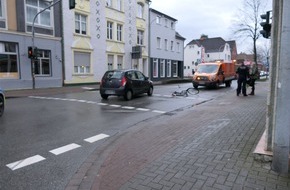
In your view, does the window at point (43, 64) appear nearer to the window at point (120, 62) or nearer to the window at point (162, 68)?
the window at point (120, 62)

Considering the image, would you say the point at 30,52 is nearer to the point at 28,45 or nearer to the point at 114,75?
the point at 28,45

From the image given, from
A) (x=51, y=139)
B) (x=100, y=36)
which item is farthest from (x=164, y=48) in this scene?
(x=51, y=139)

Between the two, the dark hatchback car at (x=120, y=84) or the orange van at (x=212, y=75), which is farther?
the orange van at (x=212, y=75)

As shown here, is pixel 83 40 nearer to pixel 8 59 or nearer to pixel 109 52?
pixel 109 52

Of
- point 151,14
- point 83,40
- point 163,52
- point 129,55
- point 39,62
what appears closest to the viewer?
point 39,62

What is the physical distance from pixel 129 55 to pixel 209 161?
2852 centimetres

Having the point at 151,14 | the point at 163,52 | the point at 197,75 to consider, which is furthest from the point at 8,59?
the point at 163,52

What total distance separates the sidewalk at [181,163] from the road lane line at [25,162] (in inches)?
38.4

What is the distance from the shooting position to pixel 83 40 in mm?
25438

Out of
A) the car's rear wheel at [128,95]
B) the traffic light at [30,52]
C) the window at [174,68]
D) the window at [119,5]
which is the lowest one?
the car's rear wheel at [128,95]

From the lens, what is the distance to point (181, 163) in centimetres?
436

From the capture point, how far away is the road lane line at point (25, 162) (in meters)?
4.64

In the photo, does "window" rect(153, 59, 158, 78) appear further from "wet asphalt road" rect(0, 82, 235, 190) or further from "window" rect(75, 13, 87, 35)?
"wet asphalt road" rect(0, 82, 235, 190)

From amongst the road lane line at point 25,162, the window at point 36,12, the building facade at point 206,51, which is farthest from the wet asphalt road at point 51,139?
the building facade at point 206,51
